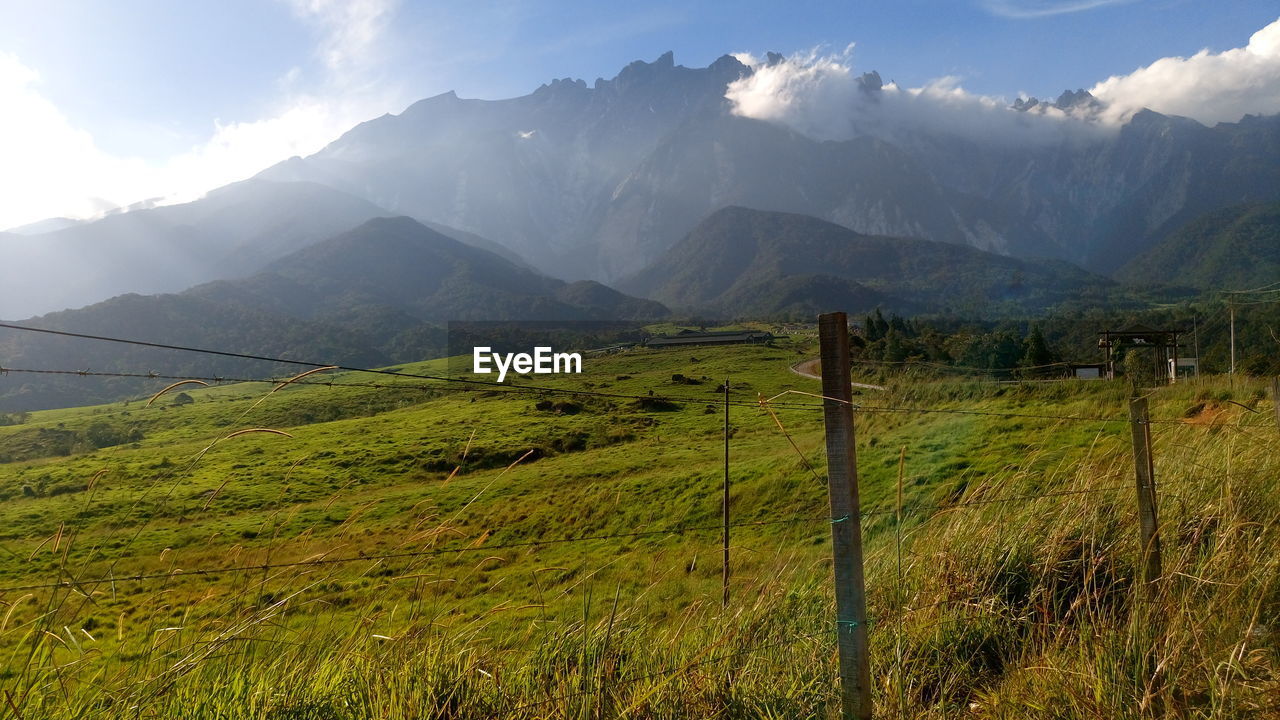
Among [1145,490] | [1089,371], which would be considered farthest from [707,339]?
[1145,490]

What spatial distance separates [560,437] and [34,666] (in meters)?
52.3

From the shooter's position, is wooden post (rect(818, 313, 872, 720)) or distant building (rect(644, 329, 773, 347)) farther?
distant building (rect(644, 329, 773, 347))

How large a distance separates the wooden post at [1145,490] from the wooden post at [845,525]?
8.02ft

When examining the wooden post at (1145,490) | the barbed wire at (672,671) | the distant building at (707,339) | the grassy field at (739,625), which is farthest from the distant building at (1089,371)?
the distant building at (707,339)

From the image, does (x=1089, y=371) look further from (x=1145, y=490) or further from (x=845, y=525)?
(x=845, y=525)

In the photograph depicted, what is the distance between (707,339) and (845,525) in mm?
128390

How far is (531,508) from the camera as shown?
32688 millimetres

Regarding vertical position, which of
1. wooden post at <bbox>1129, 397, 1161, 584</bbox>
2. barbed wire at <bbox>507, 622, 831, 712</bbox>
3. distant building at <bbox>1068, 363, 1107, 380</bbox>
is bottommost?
distant building at <bbox>1068, 363, 1107, 380</bbox>

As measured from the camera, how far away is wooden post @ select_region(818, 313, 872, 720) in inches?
112

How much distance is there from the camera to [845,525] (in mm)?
2893

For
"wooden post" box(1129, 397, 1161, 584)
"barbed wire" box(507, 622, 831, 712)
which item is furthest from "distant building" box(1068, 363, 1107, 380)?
"barbed wire" box(507, 622, 831, 712)

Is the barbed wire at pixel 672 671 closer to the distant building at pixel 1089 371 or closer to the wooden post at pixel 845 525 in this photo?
the wooden post at pixel 845 525

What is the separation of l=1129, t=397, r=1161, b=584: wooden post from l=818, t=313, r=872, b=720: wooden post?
2.44m

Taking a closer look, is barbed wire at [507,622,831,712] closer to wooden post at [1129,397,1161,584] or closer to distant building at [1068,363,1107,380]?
wooden post at [1129,397,1161,584]
